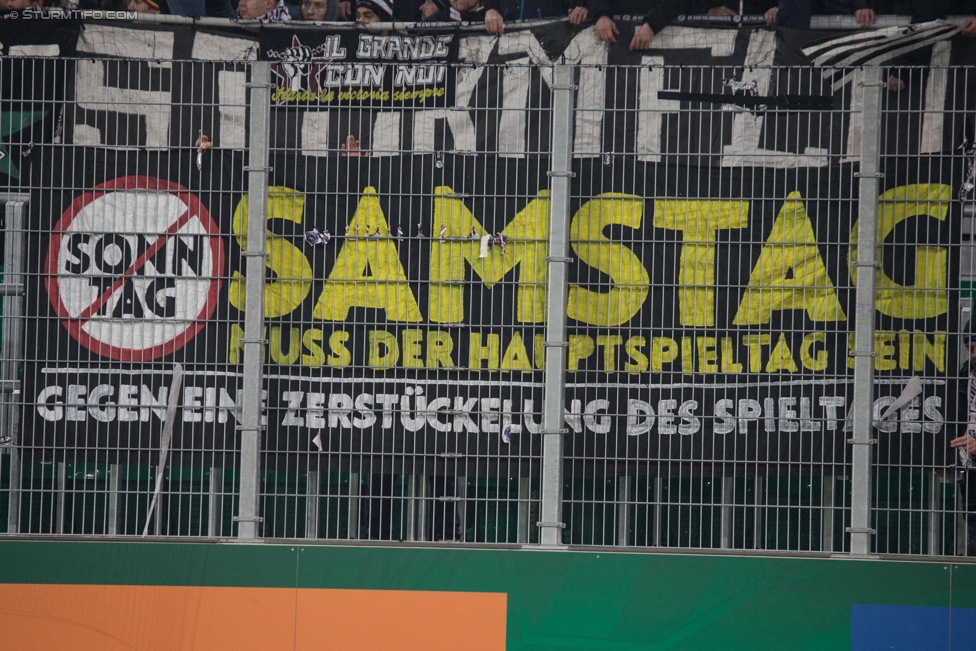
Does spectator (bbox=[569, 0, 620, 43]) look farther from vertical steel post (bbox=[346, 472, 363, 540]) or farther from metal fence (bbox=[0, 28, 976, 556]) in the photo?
vertical steel post (bbox=[346, 472, 363, 540])

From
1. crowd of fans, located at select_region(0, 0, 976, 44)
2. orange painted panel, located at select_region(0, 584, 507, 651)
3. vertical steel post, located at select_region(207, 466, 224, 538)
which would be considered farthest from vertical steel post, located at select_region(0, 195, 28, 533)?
crowd of fans, located at select_region(0, 0, 976, 44)

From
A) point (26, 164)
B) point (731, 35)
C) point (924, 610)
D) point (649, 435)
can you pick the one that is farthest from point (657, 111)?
point (26, 164)

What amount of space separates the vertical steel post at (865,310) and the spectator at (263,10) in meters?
3.66

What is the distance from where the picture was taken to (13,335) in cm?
521

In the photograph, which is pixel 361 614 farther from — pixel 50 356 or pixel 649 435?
pixel 50 356

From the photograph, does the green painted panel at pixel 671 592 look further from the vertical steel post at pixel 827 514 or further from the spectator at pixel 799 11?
the spectator at pixel 799 11

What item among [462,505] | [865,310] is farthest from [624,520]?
[865,310]

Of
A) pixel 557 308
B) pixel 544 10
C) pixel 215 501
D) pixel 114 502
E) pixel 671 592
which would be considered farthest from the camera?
pixel 544 10

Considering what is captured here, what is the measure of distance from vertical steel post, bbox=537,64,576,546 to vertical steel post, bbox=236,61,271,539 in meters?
1.65

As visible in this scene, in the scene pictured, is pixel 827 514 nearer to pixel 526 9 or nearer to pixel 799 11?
pixel 799 11

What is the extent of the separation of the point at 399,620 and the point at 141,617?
1.46 metres

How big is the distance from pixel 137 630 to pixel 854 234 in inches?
185

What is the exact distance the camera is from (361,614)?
193 inches

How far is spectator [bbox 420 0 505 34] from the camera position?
5.62 metres
